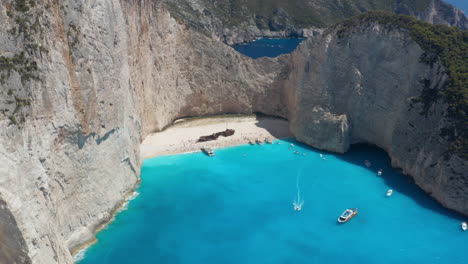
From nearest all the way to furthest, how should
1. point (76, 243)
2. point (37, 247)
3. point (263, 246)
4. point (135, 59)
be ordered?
point (37, 247)
point (76, 243)
point (263, 246)
point (135, 59)

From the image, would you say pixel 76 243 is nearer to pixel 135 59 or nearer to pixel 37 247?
pixel 37 247

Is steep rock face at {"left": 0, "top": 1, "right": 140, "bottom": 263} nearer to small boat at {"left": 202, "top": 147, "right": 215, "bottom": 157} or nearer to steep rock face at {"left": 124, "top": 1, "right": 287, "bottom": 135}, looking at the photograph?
steep rock face at {"left": 124, "top": 1, "right": 287, "bottom": 135}

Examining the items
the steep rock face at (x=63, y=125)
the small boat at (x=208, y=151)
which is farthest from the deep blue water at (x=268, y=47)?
the steep rock face at (x=63, y=125)

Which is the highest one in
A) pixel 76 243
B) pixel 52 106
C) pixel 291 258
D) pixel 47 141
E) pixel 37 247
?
pixel 52 106

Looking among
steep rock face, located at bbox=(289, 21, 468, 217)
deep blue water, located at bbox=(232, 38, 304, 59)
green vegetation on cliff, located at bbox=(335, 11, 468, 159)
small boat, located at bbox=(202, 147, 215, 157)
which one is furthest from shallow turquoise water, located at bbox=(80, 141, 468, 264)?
deep blue water, located at bbox=(232, 38, 304, 59)

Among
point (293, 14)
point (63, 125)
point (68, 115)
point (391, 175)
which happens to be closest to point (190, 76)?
point (391, 175)

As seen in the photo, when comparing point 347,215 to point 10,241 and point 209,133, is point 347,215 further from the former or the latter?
point 10,241

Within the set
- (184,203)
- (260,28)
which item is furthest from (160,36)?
(260,28)
